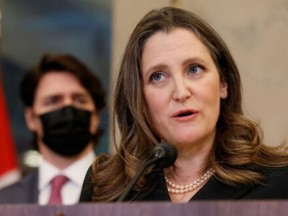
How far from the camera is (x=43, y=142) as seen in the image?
376 centimetres

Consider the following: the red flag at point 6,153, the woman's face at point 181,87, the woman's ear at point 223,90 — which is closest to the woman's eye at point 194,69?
the woman's face at point 181,87

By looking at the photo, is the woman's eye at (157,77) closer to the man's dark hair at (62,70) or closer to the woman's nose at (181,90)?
the woman's nose at (181,90)

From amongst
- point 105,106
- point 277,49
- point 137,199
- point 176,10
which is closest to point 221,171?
point 137,199

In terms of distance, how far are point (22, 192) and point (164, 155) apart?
1.50 m

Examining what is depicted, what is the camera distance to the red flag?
13.3 feet

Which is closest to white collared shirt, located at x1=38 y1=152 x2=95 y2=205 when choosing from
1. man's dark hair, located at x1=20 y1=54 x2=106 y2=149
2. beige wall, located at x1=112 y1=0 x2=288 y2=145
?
man's dark hair, located at x1=20 y1=54 x2=106 y2=149

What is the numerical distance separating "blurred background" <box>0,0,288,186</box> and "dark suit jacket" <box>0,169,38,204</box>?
1.59 feet

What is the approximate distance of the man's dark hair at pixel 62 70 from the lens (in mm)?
3730

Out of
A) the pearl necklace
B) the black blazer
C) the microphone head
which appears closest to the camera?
the microphone head

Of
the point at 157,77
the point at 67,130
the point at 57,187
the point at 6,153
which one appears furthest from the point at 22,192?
the point at 157,77

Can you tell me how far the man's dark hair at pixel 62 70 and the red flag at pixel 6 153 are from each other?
301 millimetres

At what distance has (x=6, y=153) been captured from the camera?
4078 millimetres

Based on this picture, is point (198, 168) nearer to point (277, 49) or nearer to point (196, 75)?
point (196, 75)

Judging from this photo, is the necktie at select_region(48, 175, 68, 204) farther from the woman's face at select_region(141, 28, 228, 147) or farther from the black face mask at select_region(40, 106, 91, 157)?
the woman's face at select_region(141, 28, 228, 147)
